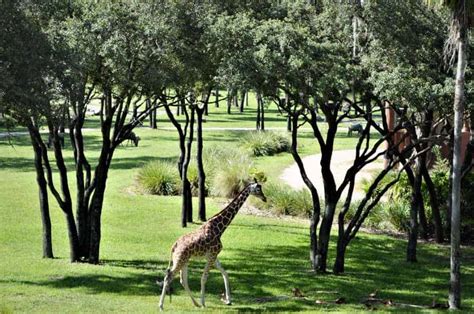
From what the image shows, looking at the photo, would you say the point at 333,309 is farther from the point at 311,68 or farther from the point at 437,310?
the point at 311,68

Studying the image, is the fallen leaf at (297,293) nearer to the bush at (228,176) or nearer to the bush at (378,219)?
the bush at (378,219)

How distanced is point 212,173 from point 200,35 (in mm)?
13894

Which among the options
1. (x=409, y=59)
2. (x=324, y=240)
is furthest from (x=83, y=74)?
(x=409, y=59)

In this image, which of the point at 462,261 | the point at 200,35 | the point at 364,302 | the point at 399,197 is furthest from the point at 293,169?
the point at 364,302

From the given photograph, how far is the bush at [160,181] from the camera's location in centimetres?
3171

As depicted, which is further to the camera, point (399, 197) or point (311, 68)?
point (399, 197)

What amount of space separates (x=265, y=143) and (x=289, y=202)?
1462cm

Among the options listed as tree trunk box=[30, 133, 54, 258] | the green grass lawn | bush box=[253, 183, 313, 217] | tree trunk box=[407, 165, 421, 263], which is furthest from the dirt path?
tree trunk box=[30, 133, 54, 258]

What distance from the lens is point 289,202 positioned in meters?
28.5

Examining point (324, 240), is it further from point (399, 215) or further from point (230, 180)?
point (230, 180)

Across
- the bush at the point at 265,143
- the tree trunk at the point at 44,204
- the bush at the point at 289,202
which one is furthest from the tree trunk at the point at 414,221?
the bush at the point at 265,143

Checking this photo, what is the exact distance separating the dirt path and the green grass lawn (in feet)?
14.6

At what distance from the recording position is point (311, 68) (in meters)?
17.1

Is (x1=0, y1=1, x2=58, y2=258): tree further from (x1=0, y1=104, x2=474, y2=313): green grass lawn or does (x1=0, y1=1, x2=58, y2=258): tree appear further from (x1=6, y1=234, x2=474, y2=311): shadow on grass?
(x1=6, y1=234, x2=474, y2=311): shadow on grass
